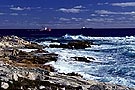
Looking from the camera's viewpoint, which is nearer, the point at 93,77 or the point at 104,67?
the point at 93,77

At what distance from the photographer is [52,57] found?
5009cm

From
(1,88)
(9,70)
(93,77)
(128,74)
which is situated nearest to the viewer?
(1,88)

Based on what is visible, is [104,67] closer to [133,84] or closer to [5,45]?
[133,84]

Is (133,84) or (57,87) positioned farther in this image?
(133,84)

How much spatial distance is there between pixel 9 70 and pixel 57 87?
14.1 ft

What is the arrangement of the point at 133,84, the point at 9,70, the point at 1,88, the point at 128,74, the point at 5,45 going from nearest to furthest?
1. the point at 1,88
2. the point at 9,70
3. the point at 133,84
4. the point at 128,74
5. the point at 5,45

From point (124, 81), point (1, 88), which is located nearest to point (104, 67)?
point (124, 81)

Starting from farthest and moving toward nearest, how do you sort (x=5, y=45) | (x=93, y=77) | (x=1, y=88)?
(x=5, y=45), (x=93, y=77), (x=1, y=88)

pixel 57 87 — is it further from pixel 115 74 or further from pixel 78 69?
pixel 78 69

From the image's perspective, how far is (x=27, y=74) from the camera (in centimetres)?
2772

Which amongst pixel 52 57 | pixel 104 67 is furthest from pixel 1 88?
pixel 52 57

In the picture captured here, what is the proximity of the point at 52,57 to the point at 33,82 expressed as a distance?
24.7 m

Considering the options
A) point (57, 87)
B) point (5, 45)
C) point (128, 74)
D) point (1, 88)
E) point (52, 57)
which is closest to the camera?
point (1, 88)

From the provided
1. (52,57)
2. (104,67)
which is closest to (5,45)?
(52,57)
